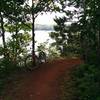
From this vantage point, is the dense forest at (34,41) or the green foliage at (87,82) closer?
the green foliage at (87,82)

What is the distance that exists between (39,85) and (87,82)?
245 centimetres

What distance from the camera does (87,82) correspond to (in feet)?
43.9

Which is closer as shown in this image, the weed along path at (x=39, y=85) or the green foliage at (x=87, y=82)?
the green foliage at (x=87, y=82)

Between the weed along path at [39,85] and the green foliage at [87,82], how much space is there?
3.02ft

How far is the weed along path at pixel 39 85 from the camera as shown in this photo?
13.6 metres

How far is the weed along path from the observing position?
13.6m

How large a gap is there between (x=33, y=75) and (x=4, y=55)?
13.2 ft

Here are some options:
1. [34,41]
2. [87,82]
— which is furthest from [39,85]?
[34,41]

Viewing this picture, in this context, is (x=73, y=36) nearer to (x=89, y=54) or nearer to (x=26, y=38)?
(x=26, y=38)

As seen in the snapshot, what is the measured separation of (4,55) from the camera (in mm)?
20141

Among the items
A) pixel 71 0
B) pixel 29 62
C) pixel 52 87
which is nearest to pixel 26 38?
pixel 29 62

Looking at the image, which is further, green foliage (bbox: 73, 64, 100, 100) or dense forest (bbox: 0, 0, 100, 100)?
dense forest (bbox: 0, 0, 100, 100)

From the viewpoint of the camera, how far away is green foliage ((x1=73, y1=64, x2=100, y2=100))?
12406 millimetres

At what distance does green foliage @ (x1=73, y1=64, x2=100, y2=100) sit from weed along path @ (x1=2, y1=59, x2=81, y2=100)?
0.92 meters
